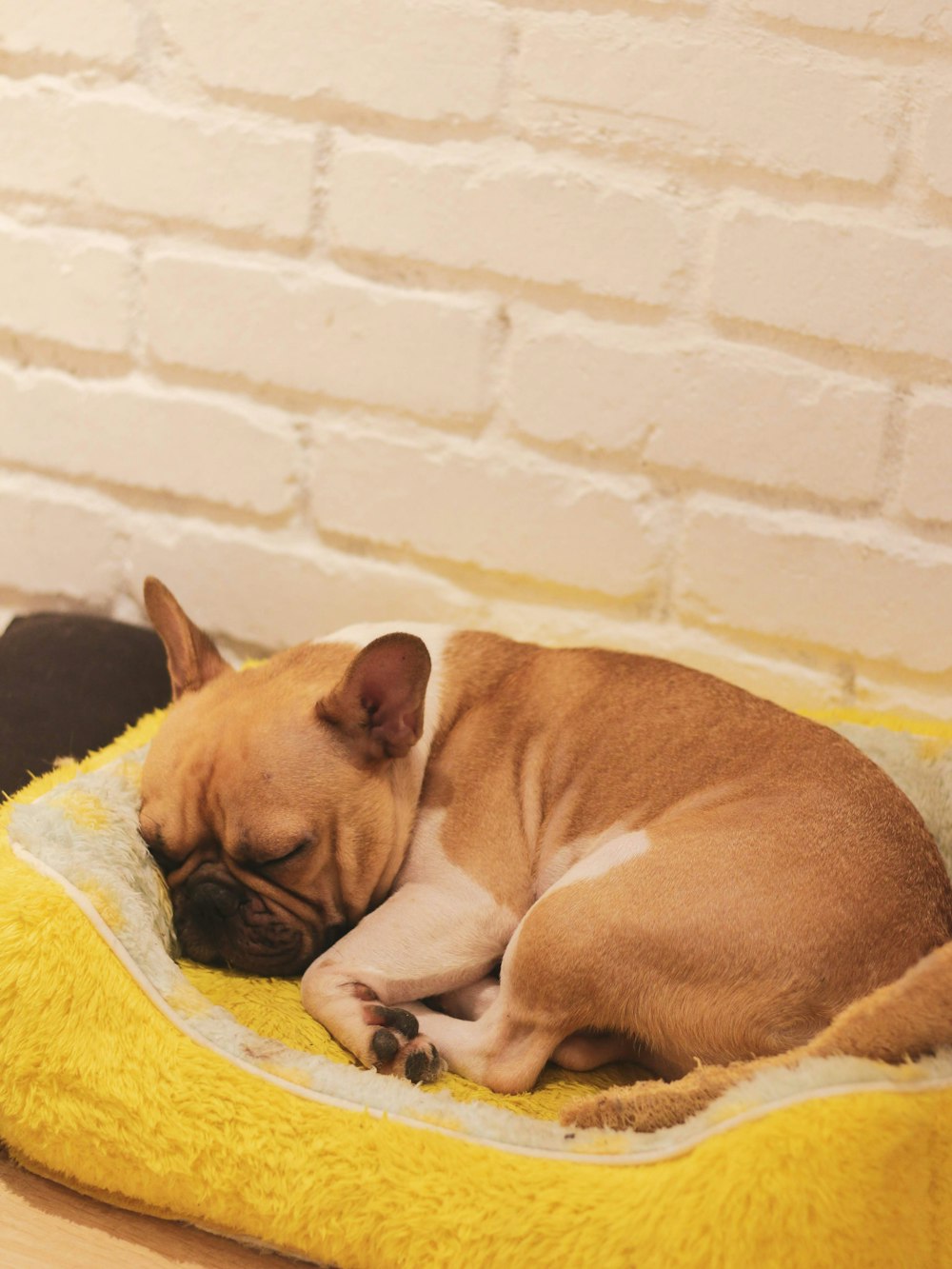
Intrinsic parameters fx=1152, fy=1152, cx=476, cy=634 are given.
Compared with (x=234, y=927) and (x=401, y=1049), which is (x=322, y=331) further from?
(x=401, y=1049)

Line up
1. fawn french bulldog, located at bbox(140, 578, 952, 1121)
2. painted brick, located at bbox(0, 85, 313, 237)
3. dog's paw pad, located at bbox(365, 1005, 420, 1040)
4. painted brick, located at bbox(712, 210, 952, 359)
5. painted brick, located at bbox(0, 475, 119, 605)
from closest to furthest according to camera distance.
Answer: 1. fawn french bulldog, located at bbox(140, 578, 952, 1121)
2. dog's paw pad, located at bbox(365, 1005, 420, 1040)
3. painted brick, located at bbox(712, 210, 952, 359)
4. painted brick, located at bbox(0, 85, 313, 237)
5. painted brick, located at bbox(0, 475, 119, 605)

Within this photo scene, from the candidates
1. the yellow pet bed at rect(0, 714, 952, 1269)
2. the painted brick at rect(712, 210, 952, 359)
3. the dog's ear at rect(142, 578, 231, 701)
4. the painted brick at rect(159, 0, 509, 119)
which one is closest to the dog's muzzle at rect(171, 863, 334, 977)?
the yellow pet bed at rect(0, 714, 952, 1269)

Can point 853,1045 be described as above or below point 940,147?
below

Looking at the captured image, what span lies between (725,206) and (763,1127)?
1756 millimetres

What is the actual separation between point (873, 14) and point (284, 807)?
1854 mm

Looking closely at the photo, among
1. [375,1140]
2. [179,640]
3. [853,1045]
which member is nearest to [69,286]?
[179,640]

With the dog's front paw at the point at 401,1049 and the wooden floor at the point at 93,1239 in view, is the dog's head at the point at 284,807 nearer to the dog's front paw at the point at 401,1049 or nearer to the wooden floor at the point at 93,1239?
the dog's front paw at the point at 401,1049

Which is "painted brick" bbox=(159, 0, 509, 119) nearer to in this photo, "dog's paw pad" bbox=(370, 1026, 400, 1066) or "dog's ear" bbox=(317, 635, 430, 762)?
"dog's ear" bbox=(317, 635, 430, 762)

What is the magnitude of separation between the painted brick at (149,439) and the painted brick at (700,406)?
2.00ft

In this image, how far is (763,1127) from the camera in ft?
4.69

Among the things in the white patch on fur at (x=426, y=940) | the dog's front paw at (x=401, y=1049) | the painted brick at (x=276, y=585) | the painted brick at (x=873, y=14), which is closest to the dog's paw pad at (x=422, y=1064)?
the dog's front paw at (x=401, y=1049)

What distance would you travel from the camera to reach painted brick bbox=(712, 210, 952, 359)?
2301 mm

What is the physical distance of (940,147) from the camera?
223cm

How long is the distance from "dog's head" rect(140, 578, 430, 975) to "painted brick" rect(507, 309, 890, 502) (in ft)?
2.63
